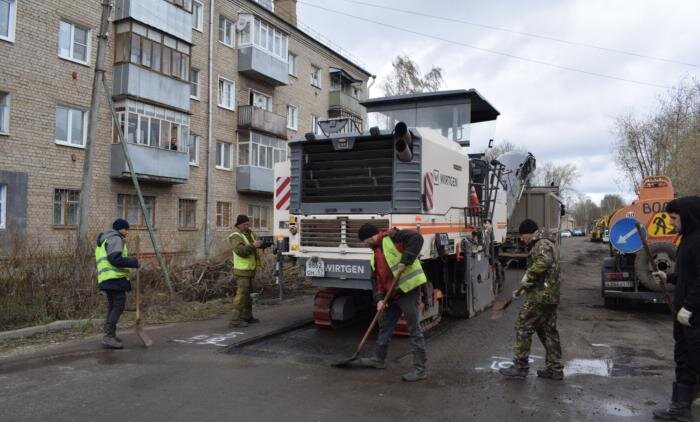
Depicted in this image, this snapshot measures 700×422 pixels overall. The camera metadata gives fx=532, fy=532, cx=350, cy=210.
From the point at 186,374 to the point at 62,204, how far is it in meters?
14.4

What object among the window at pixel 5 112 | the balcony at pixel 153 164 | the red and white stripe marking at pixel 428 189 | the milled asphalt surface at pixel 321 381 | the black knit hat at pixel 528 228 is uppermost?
the window at pixel 5 112

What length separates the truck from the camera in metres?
8.97

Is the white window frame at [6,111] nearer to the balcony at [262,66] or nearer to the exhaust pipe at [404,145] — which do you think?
the balcony at [262,66]

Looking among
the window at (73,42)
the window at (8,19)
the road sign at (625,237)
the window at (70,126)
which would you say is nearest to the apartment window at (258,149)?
the window at (70,126)

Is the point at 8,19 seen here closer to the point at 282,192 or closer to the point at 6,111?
the point at 6,111

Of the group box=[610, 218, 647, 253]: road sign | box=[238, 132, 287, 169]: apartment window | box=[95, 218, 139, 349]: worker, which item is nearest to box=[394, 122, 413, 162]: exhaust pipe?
box=[95, 218, 139, 349]: worker

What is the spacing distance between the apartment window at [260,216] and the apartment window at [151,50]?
7.51 meters

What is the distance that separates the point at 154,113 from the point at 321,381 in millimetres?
17204

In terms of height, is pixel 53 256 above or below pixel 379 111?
below

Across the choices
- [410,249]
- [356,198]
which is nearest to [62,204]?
[356,198]

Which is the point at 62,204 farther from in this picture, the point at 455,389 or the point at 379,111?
the point at 455,389

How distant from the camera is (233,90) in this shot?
25703 millimetres

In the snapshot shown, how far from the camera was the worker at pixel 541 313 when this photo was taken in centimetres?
569

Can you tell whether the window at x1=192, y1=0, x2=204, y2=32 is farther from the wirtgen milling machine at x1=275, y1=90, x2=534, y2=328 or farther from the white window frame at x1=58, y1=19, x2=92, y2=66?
the wirtgen milling machine at x1=275, y1=90, x2=534, y2=328
